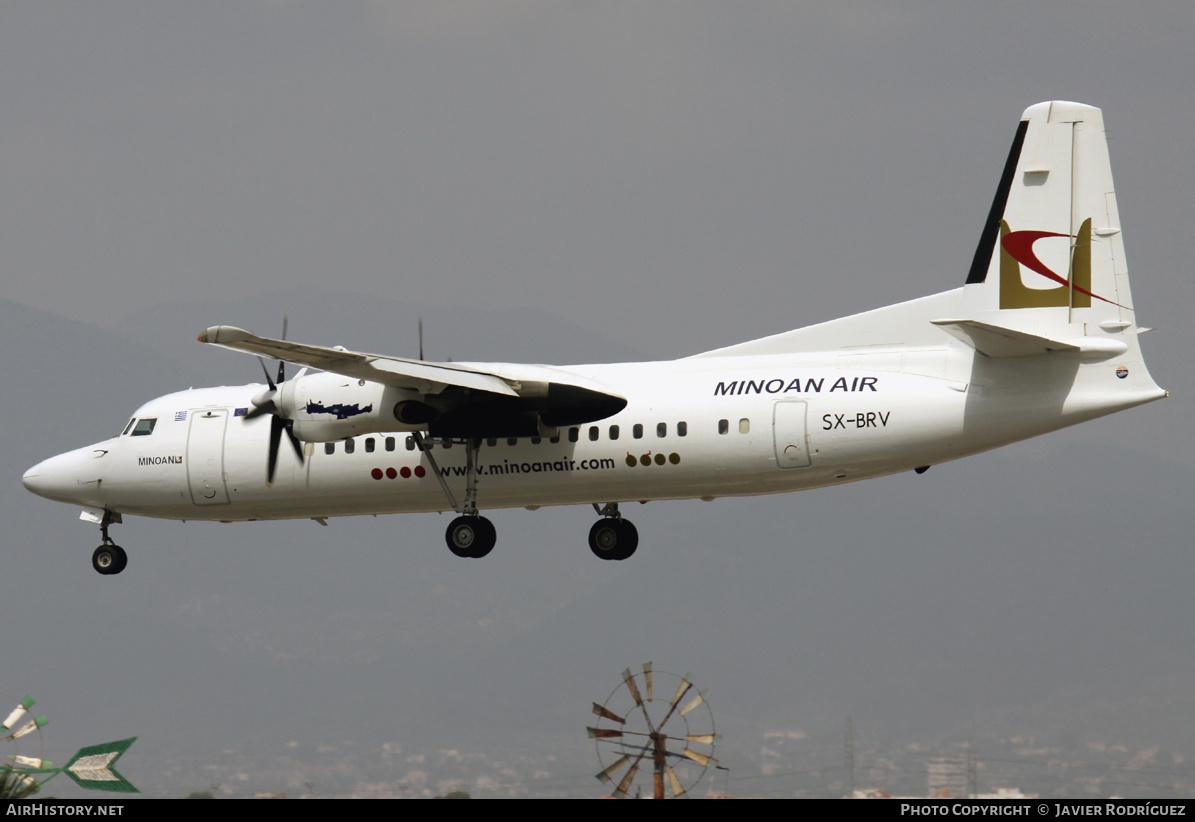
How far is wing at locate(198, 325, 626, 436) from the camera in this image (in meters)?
24.2

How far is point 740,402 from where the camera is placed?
24.9 meters

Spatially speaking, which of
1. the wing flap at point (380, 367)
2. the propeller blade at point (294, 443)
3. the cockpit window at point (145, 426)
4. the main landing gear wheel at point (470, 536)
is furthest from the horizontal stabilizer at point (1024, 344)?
the cockpit window at point (145, 426)

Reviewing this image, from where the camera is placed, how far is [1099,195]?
23.9 metres

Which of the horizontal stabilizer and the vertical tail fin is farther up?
the vertical tail fin

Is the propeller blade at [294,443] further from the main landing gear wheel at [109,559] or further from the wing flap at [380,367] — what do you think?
the main landing gear wheel at [109,559]

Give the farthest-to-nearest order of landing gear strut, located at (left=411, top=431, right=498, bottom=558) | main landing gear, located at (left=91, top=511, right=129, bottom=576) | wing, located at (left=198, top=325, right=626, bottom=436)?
1. main landing gear, located at (left=91, top=511, right=129, bottom=576)
2. landing gear strut, located at (left=411, top=431, right=498, bottom=558)
3. wing, located at (left=198, top=325, right=626, bottom=436)

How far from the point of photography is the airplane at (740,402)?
23.6m

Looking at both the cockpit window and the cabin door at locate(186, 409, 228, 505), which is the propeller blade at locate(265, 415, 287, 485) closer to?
the cabin door at locate(186, 409, 228, 505)

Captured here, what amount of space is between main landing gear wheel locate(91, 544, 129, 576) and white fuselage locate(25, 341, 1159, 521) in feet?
3.22

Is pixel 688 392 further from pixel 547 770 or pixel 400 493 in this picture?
pixel 547 770

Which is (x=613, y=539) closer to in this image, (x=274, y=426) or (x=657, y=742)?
(x=274, y=426)

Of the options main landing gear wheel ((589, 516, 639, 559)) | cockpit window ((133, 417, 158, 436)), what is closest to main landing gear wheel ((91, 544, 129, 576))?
cockpit window ((133, 417, 158, 436))

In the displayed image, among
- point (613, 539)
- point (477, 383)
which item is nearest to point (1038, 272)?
point (477, 383)
